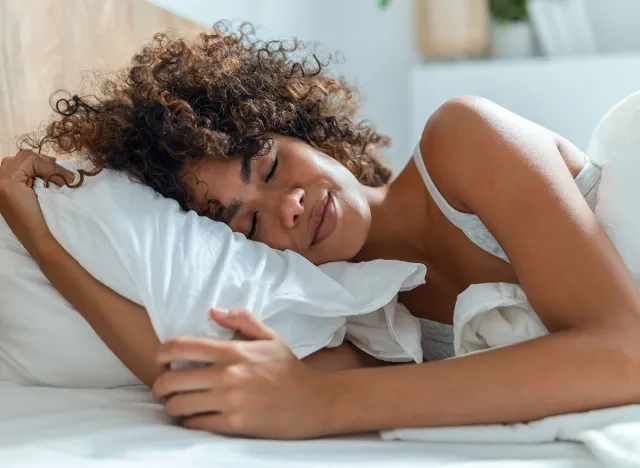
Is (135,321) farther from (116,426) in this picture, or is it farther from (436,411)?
(436,411)

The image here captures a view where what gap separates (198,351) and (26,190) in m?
0.39

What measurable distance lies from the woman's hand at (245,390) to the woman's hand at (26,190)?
30cm

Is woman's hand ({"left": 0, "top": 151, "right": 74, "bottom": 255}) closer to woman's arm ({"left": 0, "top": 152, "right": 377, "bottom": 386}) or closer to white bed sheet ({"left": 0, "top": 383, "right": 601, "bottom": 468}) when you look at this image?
woman's arm ({"left": 0, "top": 152, "right": 377, "bottom": 386})

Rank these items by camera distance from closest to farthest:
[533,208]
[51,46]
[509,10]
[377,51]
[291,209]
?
[533,208] < [291,209] < [51,46] < [509,10] < [377,51]

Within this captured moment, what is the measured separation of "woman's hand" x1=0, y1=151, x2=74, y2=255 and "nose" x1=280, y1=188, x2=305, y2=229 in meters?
0.31

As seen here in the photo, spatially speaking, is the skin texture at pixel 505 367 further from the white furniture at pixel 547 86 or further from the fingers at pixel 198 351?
the white furniture at pixel 547 86

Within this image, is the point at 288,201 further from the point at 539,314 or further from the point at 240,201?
the point at 539,314

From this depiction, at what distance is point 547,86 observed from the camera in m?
2.32

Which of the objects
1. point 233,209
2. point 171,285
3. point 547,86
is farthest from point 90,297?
point 547,86

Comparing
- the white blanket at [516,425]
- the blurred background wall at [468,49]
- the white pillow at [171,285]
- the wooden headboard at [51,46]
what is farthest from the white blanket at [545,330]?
the blurred background wall at [468,49]

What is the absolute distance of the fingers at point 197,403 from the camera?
0.76 meters

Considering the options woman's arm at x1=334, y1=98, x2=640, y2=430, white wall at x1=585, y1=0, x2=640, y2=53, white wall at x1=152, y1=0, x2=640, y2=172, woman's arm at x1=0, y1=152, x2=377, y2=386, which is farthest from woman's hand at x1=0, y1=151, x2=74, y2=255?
white wall at x1=585, y1=0, x2=640, y2=53

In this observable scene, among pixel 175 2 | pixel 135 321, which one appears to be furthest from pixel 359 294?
pixel 175 2

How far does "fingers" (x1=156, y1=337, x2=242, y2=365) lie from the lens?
774 mm
